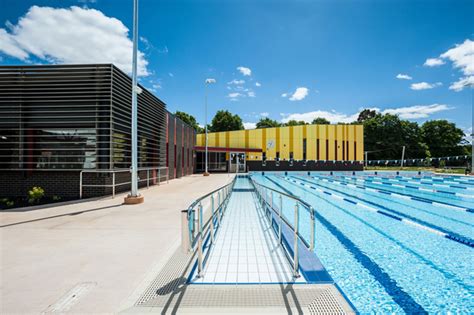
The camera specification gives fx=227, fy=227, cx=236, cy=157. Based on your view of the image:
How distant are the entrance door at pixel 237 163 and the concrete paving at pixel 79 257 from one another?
21277mm

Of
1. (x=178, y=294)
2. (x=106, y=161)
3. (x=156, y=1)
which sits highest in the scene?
(x=156, y=1)

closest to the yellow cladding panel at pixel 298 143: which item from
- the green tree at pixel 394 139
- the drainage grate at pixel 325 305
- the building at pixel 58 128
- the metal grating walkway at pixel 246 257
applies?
the building at pixel 58 128

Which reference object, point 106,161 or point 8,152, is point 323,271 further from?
point 8,152

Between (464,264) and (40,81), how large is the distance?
13777mm

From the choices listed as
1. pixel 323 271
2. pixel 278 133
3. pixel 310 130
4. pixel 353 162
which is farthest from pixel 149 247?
pixel 353 162

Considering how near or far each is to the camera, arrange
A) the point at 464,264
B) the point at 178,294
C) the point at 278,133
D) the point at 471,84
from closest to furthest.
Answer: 1. the point at 178,294
2. the point at 464,264
3. the point at 471,84
4. the point at 278,133

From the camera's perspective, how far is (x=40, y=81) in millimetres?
9148

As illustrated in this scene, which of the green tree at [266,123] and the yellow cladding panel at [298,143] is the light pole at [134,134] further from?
the green tree at [266,123]

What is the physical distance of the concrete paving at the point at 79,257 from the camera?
96.0 inches

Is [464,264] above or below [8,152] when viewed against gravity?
below

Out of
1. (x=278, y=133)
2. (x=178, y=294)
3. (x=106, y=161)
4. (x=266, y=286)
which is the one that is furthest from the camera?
(x=278, y=133)

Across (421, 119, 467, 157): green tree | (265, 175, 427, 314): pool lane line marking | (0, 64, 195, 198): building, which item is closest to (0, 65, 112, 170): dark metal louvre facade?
(0, 64, 195, 198): building

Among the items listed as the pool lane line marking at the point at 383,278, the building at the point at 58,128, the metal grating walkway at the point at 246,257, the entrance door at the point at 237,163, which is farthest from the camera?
the entrance door at the point at 237,163

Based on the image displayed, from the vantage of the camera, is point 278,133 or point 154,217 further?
point 278,133
